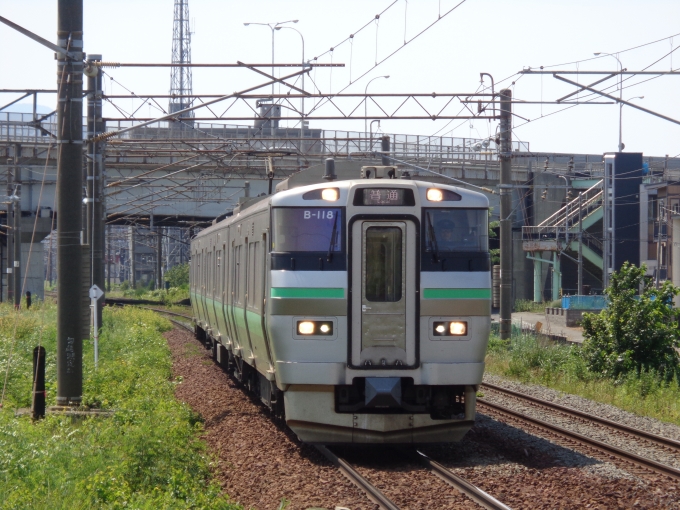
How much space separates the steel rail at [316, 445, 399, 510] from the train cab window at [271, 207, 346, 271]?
6.43 ft

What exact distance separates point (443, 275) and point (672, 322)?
9.79m

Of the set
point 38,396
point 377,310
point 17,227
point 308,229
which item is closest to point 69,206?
point 38,396

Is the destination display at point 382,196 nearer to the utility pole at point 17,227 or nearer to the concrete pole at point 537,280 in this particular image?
the utility pole at point 17,227

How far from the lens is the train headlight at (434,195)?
373 inches

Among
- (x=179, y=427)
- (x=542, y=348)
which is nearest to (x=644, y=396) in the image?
(x=542, y=348)

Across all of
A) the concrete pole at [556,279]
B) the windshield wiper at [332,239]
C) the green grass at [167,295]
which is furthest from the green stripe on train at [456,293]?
the green grass at [167,295]

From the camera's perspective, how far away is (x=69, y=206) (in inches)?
438

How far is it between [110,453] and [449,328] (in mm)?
3638

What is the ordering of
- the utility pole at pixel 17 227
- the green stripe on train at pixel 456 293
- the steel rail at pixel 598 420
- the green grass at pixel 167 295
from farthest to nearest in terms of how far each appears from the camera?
the green grass at pixel 167 295, the utility pole at pixel 17 227, the steel rail at pixel 598 420, the green stripe on train at pixel 456 293

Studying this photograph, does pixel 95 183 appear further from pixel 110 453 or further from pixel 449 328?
pixel 449 328

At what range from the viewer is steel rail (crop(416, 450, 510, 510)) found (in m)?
7.18

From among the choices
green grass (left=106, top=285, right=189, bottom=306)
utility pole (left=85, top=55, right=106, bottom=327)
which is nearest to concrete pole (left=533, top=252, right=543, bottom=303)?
green grass (left=106, top=285, right=189, bottom=306)

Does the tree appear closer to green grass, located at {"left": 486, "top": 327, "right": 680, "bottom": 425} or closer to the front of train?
green grass, located at {"left": 486, "top": 327, "right": 680, "bottom": 425}

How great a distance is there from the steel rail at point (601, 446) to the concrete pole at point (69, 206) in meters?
5.94
